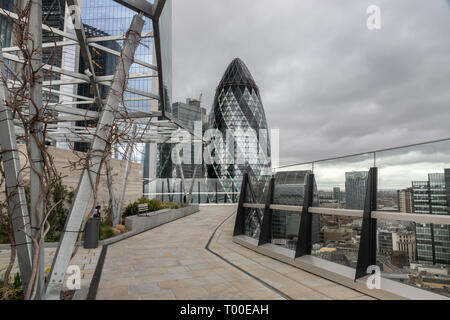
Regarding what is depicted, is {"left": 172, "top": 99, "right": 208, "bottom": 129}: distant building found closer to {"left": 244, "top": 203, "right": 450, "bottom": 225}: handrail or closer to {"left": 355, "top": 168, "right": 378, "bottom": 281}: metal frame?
{"left": 244, "top": 203, "right": 450, "bottom": 225}: handrail

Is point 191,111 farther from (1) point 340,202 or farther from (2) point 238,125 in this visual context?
(1) point 340,202

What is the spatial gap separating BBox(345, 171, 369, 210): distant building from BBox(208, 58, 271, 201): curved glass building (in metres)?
50.3

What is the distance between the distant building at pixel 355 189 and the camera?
3943mm

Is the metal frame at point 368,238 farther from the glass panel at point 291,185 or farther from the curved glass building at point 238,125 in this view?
the curved glass building at point 238,125

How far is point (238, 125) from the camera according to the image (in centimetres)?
5847

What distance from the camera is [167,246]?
7.03 meters

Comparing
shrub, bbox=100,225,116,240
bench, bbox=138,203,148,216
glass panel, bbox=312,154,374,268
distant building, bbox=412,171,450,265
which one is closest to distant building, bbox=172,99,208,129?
bench, bbox=138,203,148,216

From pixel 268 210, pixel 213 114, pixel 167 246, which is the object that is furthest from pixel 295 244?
pixel 213 114

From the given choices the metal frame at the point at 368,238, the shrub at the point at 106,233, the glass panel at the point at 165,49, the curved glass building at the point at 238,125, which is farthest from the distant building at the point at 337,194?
the curved glass building at the point at 238,125

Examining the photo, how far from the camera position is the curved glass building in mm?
56781

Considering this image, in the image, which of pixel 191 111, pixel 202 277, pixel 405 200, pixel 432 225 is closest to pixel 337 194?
pixel 405 200

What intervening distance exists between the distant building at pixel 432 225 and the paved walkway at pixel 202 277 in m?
1.06
